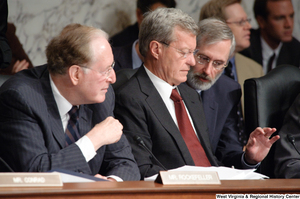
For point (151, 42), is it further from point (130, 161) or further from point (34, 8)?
point (34, 8)

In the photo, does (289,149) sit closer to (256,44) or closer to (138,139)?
(138,139)

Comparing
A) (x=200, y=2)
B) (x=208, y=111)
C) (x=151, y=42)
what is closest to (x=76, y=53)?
(x=151, y=42)

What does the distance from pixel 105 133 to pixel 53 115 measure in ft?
0.78

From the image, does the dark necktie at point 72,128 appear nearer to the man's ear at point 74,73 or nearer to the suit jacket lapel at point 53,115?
the suit jacket lapel at point 53,115

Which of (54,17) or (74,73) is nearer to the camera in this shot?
(74,73)

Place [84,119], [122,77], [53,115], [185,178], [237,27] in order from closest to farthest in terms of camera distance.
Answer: [185,178] < [53,115] < [84,119] < [122,77] < [237,27]

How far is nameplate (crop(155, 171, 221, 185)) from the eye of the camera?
1363mm

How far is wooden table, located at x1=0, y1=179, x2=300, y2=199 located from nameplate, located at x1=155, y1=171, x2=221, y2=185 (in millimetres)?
26

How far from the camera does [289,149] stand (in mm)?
2311

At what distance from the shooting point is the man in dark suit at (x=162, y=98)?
2135mm

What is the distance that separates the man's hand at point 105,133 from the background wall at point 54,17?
1740 millimetres

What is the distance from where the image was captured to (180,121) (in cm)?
227

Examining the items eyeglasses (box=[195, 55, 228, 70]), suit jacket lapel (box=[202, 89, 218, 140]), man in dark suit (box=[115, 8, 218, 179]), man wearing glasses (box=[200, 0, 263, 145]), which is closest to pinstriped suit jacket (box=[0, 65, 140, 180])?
man in dark suit (box=[115, 8, 218, 179])

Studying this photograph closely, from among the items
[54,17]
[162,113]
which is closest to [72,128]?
[162,113]
